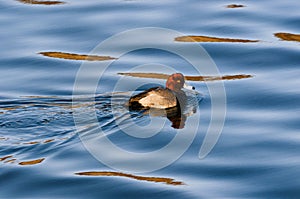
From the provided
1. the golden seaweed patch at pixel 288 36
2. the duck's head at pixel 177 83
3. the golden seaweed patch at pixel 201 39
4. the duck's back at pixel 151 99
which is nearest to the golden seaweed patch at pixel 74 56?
the golden seaweed patch at pixel 201 39

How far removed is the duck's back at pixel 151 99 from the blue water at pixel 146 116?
224mm

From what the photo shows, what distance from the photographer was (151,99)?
12836 millimetres

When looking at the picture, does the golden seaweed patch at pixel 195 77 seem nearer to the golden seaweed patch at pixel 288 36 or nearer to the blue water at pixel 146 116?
the blue water at pixel 146 116

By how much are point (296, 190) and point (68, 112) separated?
3909 millimetres

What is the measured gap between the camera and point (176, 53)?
48.7ft

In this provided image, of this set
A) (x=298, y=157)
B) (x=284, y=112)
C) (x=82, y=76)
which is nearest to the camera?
Answer: (x=298, y=157)

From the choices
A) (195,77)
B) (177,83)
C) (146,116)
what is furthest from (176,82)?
(146,116)

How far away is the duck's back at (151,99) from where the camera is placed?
42.2 ft

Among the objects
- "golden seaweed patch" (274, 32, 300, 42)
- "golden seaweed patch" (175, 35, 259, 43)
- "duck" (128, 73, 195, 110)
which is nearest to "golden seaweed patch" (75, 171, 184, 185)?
"duck" (128, 73, 195, 110)

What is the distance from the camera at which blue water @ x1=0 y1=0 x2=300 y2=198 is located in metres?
10.0

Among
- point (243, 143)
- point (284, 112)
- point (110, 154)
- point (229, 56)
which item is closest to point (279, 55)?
point (229, 56)

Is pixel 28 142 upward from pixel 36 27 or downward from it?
downward

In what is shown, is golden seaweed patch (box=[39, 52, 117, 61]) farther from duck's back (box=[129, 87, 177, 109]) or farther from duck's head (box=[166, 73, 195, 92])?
duck's back (box=[129, 87, 177, 109])

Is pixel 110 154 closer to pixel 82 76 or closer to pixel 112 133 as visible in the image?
pixel 112 133
